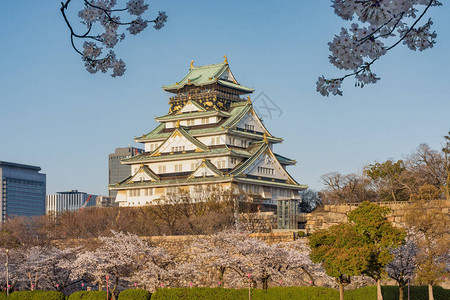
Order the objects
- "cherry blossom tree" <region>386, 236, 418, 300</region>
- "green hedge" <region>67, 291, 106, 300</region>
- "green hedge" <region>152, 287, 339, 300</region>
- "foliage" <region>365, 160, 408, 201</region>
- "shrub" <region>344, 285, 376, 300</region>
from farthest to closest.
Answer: "foliage" <region>365, 160, 408, 201</region> → "green hedge" <region>67, 291, 106, 300</region> → "green hedge" <region>152, 287, 339, 300</region> → "cherry blossom tree" <region>386, 236, 418, 300</region> → "shrub" <region>344, 285, 376, 300</region>

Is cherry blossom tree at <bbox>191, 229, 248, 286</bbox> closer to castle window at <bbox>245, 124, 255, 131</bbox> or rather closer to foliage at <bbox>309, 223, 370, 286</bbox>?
foliage at <bbox>309, 223, 370, 286</bbox>

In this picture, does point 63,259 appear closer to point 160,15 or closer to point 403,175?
point 403,175

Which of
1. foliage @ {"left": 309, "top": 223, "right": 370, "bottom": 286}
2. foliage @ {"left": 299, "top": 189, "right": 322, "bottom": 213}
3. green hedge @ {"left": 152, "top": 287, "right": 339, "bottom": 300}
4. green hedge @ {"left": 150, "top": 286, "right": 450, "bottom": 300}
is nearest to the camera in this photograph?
foliage @ {"left": 309, "top": 223, "right": 370, "bottom": 286}

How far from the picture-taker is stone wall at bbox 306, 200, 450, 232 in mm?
45844

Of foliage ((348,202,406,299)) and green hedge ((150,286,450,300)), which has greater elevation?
foliage ((348,202,406,299))

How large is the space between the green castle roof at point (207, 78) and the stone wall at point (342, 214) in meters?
25.9

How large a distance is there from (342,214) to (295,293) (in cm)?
1318

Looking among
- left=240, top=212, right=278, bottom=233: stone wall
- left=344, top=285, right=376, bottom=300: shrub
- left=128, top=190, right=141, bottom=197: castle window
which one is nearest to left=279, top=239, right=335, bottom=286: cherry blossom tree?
left=344, top=285, right=376, bottom=300: shrub

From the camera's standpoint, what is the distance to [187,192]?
70.2 meters

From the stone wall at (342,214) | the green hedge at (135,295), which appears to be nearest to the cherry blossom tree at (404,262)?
the stone wall at (342,214)

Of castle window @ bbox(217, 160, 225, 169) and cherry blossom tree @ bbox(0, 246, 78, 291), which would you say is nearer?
cherry blossom tree @ bbox(0, 246, 78, 291)

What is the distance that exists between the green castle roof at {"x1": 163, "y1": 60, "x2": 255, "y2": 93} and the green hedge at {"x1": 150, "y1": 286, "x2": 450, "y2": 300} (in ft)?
126

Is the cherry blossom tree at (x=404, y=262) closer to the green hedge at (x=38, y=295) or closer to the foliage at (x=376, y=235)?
the foliage at (x=376, y=235)

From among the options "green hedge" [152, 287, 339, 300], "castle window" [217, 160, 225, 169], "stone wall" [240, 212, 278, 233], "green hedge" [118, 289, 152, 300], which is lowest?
"green hedge" [118, 289, 152, 300]
